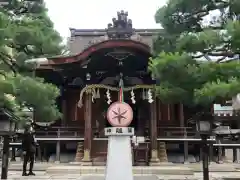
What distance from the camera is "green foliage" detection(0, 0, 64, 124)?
29.5 ft

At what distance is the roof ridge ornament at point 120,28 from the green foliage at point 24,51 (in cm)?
315

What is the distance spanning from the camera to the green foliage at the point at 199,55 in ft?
26.0

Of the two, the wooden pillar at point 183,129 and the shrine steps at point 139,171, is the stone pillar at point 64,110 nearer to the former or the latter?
the shrine steps at point 139,171

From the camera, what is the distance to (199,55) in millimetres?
9492

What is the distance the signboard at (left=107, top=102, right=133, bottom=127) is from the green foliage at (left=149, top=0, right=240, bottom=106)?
56.5 inches

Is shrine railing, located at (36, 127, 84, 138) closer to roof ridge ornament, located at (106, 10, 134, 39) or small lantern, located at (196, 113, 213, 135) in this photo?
roof ridge ornament, located at (106, 10, 134, 39)

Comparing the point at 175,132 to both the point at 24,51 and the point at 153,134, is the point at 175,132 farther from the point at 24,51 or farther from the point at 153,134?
the point at 24,51

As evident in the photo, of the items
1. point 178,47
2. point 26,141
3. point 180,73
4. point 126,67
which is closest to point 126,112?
point 180,73

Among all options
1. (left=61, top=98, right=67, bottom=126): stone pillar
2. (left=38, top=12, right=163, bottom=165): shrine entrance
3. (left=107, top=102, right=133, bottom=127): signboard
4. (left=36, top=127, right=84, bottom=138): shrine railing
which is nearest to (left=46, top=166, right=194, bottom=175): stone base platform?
(left=38, top=12, right=163, bottom=165): shrine entrance

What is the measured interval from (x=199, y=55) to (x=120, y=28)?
20.8 feet

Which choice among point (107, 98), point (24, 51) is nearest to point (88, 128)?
point (107, 98)

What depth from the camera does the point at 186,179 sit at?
10.0m

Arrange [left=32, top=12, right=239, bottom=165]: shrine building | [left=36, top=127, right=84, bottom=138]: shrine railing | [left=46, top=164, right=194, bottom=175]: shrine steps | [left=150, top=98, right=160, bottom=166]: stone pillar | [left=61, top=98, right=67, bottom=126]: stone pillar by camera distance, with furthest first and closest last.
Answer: [left=61, top=98, right=67, bottom=126]: stone pillar < [left=36, top=127, right=84, bottom=138]: shrine railing < [left=32, top=12, right=239, bottom=165]: shrine building < [left=150, top=98, right=160, bottom=166]: stone pillar < [left=46, top=164, right=194, bottom=175]: shrine steps

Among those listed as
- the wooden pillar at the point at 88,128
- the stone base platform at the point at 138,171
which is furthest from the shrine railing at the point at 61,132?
the stone base platform at the point at 138,171
